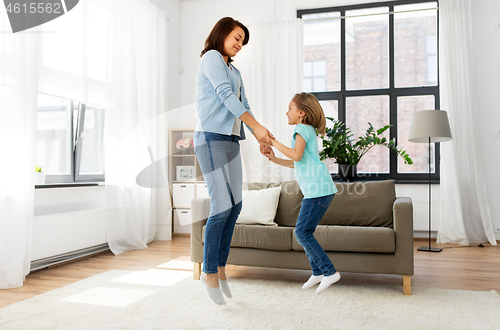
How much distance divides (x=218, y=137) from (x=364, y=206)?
144cm

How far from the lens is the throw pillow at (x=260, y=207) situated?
2.79 metres

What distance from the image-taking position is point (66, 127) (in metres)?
3.69

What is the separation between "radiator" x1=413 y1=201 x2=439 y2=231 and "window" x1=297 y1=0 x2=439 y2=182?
1.15ft

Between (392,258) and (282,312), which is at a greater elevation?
(392,258)

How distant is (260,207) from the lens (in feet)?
9.42

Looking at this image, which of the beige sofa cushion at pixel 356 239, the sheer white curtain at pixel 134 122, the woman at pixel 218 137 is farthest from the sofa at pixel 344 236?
the sheer white curtain at pixel 134 122

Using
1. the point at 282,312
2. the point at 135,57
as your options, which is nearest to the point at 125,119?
the point at 135,57

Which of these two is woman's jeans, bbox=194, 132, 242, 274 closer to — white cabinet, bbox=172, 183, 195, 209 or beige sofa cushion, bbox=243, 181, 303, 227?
beige sofa cushion, bbox=243, 181, 303, 227

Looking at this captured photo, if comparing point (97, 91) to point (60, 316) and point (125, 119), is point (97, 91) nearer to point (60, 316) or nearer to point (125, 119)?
point (125, 119)

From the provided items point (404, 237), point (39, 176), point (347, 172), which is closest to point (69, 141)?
point (39, 176)

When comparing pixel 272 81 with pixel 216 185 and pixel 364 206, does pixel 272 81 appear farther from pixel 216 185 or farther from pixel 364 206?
pixel 216 185

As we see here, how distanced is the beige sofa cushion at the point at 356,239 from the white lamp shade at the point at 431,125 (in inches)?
71.2

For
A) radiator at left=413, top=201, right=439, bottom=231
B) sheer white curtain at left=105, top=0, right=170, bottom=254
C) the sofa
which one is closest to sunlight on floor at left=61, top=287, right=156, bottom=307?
the sofa

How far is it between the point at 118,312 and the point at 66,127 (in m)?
2.20
